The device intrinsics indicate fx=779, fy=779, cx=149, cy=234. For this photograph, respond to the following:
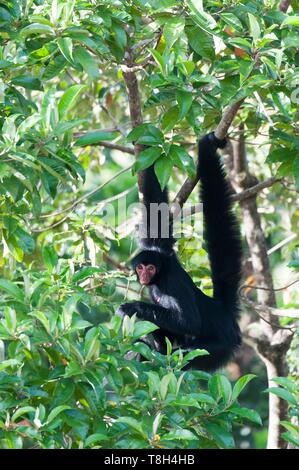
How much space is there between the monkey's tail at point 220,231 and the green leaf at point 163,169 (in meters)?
1.29

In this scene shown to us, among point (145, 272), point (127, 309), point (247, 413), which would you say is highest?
point (145, 272)

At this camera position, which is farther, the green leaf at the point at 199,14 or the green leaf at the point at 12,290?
the green leaf at the point at 199,14

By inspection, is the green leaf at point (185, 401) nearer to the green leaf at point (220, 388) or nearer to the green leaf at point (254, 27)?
the green leaf at point (220, 388)

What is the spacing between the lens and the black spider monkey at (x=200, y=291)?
6254 mm

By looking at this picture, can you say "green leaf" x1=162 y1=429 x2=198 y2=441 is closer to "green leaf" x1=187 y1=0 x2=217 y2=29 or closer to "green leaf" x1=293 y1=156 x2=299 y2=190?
"green leaf" x1=293 y1=156 x2=299 y2=190

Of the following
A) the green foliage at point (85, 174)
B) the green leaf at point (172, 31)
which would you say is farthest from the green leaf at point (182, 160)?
the green leaf at point (172, 31)

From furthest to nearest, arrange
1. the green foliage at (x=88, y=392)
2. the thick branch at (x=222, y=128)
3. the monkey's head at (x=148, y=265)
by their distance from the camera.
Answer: the monkey's head at (x=148, y=265) → the thick branch at (x=222, y=128) → the green foliage at (x=88, y=392)

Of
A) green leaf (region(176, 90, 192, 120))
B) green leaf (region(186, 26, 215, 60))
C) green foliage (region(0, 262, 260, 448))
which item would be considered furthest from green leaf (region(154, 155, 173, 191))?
green foliage (region(0, 262, 260, 448))

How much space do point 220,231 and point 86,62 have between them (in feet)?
7.59

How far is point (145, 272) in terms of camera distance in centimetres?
643

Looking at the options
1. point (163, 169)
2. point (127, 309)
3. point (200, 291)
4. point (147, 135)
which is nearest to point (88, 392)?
point (163, 169)

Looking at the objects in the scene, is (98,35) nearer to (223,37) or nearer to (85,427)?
(223,37)

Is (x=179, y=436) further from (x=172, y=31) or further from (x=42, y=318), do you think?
(x=172, y=31)

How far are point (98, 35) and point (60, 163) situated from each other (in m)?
0.86
